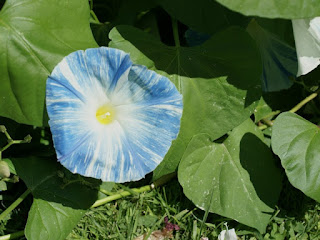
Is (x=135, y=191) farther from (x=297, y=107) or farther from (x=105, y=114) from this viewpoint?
(x=297, y=107)

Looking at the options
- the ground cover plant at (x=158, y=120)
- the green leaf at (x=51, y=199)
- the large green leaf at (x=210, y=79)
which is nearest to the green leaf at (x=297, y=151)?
the ground cover plant at (x=158, y=120)

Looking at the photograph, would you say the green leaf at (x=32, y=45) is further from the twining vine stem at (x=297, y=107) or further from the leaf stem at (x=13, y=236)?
the twining vine stem at (x=297, y=107)

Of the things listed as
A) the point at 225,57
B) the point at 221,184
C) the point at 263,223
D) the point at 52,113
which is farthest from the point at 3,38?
the point at 263,223

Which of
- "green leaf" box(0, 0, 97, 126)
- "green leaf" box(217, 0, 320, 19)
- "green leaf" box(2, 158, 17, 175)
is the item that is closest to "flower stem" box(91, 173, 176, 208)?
"green leaf" box(2, 158, 17, 175)

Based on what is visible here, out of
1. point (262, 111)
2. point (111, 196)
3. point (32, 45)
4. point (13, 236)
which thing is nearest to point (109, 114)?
point (32, 45)

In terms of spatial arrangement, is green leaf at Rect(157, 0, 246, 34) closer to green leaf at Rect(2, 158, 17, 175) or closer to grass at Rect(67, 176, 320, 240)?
grass at Rect(67, 176, 320, 240)

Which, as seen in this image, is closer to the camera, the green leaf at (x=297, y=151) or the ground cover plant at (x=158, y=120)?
the ground cover plant at (x=158, y=120)
